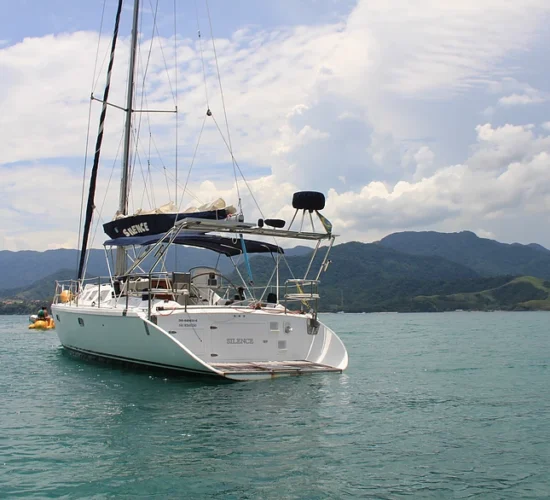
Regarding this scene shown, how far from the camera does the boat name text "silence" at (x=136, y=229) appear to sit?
19.6m

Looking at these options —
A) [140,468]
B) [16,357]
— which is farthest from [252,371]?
[16,357]

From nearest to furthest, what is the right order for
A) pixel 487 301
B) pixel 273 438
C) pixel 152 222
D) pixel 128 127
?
pixel 273 438, pixel 152 222, pixel 128 127, pixel 487 301

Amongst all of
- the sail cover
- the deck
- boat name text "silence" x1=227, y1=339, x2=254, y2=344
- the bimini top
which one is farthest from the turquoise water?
the sail cover

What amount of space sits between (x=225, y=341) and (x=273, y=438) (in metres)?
6.03

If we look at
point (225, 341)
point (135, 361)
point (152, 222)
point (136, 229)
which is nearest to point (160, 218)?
point (152, 222)

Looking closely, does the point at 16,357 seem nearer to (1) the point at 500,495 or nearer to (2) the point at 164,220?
(2) the point at 164,220

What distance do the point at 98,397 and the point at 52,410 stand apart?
4.93ft

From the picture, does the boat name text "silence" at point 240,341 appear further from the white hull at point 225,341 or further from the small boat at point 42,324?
the small boat at point 42,324

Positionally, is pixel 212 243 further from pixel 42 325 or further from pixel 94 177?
pixel 42 325

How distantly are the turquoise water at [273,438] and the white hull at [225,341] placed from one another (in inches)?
16.8

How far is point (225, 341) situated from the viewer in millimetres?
15891

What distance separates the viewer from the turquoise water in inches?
310

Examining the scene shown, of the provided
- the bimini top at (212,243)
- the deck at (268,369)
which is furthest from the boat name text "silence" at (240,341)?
the bimini top at (212,243)

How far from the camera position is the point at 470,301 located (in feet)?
621
